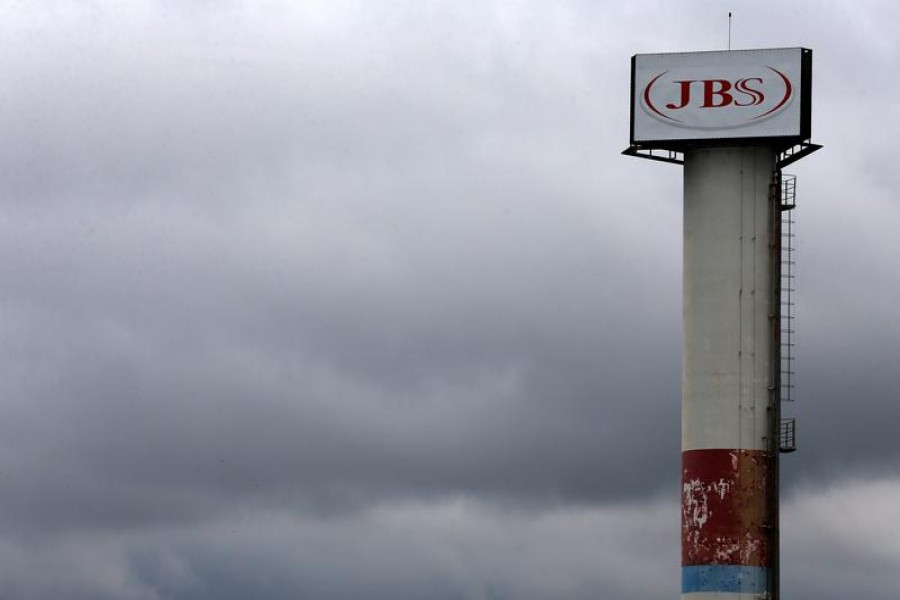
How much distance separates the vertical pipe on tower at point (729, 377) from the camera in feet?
286

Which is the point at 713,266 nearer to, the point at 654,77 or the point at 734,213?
the point at 734,213

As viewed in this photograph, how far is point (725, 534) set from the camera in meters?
87.1

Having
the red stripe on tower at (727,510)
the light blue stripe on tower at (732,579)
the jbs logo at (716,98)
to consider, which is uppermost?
the jbs logo at (716,98)

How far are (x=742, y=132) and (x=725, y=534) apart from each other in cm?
1968

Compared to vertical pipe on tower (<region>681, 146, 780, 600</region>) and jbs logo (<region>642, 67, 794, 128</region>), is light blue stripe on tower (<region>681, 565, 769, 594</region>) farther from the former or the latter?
jbs logo (<region>642, 67, 794, 128</region>)

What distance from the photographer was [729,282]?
89.8 m

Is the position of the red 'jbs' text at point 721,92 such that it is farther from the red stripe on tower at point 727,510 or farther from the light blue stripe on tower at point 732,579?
the light blue stripe on tower at point 732,579

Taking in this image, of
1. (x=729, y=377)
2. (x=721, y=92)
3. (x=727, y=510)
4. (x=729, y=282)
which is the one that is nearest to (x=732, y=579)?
(x=727, y=510)

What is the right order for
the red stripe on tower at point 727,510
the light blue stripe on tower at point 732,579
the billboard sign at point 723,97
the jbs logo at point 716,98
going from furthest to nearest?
the jbs logo at point 716,98
the billboard sign at point 723,97
the red stripe on tower at point 727,510
the light blue stripe on tower at point 732,579

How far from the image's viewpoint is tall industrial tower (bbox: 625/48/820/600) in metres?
87.4

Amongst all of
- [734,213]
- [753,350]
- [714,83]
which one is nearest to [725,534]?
[753,350]

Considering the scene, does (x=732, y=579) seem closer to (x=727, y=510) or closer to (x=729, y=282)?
(x=727, y=510)

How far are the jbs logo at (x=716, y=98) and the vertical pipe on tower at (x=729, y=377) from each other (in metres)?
1.70

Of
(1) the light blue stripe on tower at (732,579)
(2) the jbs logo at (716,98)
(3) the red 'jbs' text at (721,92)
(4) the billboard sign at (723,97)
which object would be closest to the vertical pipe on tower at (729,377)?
(1) the light blue stripe on tower at (732,579)
